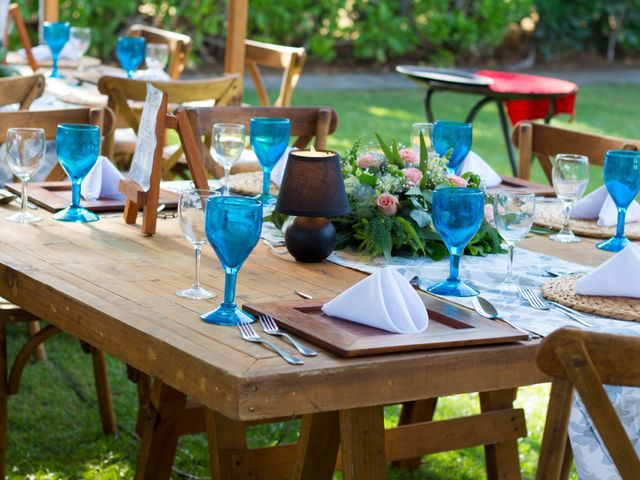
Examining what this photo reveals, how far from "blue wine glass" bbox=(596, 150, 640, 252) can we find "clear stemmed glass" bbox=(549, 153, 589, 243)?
56mm

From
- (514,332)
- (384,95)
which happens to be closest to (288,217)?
(514,332)

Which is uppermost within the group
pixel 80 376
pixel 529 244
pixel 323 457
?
pixel 529 244

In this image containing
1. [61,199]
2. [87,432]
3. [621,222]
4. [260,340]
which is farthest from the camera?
[87,432]

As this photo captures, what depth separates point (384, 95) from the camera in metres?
10.8

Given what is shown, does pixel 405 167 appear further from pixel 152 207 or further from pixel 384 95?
pixel 384 95

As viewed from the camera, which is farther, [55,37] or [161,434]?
[55,37]

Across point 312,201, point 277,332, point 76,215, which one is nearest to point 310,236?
point 312,201

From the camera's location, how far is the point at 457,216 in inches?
81.2

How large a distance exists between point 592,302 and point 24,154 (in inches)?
50.0

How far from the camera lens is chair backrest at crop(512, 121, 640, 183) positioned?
3.43m

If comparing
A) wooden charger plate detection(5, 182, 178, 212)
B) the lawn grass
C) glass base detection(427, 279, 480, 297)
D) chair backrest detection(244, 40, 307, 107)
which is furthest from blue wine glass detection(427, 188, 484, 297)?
chair backrest detection(244, 40, 307, 107)

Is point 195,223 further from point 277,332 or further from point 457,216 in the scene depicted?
point 457,216

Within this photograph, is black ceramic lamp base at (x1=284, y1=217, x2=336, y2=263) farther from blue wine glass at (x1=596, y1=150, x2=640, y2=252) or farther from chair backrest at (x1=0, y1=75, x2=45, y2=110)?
chair backrest at (x1=0, y1=75, x2=45, y2=110)

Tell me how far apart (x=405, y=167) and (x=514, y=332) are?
797 mm
